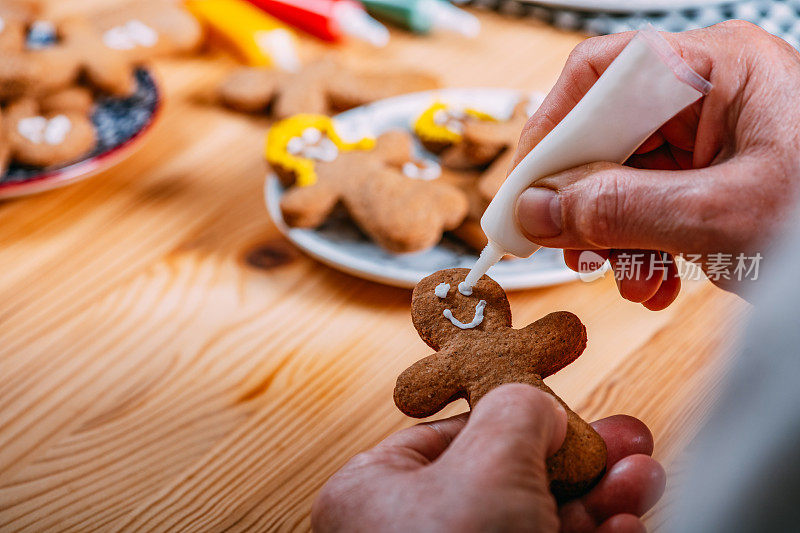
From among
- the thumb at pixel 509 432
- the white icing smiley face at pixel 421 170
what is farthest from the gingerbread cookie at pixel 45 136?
the thumb at pixel 509 432

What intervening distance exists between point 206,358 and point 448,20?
832 mm

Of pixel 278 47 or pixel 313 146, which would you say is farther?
pixel 278 47

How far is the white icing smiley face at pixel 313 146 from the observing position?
902 mm

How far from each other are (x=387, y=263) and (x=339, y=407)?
0.18 m

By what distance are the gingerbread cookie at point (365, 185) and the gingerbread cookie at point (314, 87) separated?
4.7 inches

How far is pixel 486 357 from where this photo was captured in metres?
0.54

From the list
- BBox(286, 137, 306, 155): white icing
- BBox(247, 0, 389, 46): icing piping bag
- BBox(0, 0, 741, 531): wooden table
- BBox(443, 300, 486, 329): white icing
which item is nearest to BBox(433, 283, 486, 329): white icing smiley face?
BBox(443, 300, 486, 329): white icing

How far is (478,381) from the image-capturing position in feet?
1.73

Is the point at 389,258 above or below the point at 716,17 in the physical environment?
below

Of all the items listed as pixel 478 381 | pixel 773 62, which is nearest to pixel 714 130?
pixel 773 62

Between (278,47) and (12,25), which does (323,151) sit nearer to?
(278,47)

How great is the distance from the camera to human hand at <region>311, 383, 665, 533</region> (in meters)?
0.40

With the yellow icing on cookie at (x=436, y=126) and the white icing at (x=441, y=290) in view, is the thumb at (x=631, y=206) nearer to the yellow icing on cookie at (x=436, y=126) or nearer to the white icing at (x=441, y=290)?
the white icing at (x=441, y=290)

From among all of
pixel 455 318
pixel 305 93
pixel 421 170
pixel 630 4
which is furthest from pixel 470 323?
pixel 630 4
